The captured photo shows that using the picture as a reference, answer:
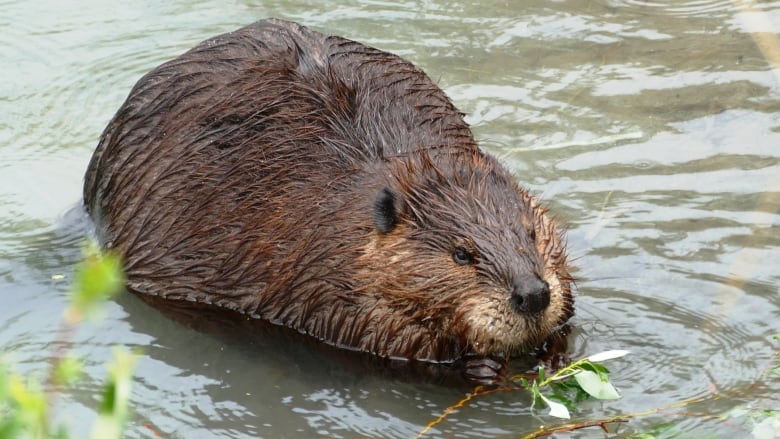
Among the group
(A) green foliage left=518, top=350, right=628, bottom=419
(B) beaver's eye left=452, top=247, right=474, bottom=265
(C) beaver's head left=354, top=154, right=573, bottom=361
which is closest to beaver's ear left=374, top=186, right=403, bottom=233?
(C) beaver's head left=354, top=154, right=573, bottom=361

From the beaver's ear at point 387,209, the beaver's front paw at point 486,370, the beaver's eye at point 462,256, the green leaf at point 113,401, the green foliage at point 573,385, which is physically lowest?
the beaver's front paw at point 486,370

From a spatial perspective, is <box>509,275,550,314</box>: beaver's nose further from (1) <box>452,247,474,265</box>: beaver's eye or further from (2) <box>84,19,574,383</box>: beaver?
(1) <box>452,247,474,265</box>: beaver's eye

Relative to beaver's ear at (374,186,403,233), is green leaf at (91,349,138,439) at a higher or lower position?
higher

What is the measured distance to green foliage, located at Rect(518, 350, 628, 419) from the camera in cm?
335

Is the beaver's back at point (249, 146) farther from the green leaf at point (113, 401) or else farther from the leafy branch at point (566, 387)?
the green leaf at point (113, 401)

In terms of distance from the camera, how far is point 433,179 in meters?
3.87

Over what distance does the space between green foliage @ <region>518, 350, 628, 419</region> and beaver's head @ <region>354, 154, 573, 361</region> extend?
142 mm

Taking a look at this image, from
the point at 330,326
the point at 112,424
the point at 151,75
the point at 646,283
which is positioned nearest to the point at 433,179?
the point at 330,326

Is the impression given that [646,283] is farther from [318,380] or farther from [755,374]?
[318,380]

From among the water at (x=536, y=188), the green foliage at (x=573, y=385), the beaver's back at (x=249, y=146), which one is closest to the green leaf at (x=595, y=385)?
the green foliage at (x=573, y=385)

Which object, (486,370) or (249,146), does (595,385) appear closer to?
(486,370)

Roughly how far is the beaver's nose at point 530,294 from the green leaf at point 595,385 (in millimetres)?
228

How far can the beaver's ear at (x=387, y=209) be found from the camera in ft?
12.5

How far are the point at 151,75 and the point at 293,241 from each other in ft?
3.38
